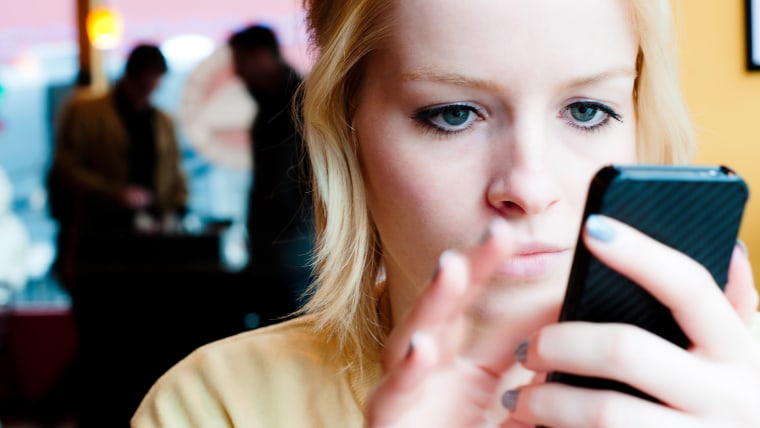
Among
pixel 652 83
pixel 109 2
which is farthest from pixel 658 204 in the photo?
pixel 109 2

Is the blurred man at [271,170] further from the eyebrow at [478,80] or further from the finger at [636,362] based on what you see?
the finger at [636,362]

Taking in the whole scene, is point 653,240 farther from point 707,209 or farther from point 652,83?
point 652,83

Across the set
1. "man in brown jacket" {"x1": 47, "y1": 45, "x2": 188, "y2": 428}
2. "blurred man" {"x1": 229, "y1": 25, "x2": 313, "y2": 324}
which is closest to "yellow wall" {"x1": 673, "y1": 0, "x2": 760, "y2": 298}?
"blurred man" {"x1": 229, "y1": 25, "x2": 313, "y2": 324}

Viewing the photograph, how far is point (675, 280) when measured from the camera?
1.77ft

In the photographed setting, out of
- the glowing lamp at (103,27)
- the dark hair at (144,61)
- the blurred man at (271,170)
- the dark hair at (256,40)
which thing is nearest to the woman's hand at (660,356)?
the blurred man at (271,170)

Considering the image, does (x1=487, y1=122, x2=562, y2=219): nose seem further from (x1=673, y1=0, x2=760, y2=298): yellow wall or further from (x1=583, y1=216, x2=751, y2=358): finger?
(x1=673, y1=0, x2=760, y2=298): yellow wall

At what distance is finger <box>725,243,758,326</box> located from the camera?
62 centimetres

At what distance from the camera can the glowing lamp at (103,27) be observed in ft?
18.5

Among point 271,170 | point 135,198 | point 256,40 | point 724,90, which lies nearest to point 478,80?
point 724,90

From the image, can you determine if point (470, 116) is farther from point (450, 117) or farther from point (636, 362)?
point (636, 362)

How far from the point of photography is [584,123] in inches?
32.0

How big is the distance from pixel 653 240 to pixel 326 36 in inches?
23.6

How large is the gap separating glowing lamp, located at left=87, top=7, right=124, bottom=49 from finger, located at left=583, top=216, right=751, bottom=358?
567cm

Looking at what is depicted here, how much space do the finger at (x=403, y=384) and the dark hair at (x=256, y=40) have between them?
8.81ft
